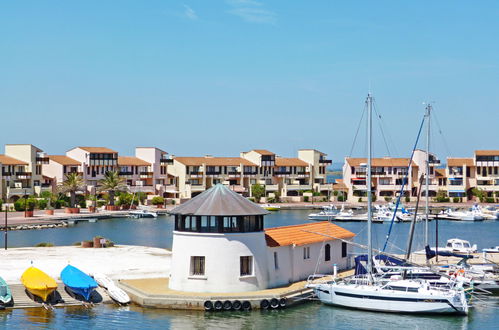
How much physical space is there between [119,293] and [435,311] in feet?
54.3

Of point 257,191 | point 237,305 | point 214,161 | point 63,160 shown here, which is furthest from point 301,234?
point 214,161

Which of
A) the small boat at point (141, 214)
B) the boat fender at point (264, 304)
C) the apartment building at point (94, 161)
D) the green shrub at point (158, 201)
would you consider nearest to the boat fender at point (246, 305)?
the boat fender at point (264, 304)

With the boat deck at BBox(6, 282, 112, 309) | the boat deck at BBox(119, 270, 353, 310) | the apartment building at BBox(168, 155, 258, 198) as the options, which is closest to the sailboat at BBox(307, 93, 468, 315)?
the boat deck at BBox(119, 270, 353, 310)

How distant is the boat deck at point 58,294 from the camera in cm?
4378

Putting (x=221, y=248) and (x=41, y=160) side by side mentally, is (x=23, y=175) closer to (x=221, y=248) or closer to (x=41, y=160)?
(x=41, y=160)

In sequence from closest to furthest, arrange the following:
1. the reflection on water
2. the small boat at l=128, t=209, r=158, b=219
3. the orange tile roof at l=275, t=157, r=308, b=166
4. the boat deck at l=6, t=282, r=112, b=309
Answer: the reflection on water
the boat deck at l=6, t=282, r=112, b=309
the small boat at l=128, t=209, r=158, b=219
the orange tile roof at l=275, t=157, r=308, b=166

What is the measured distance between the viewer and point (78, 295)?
45.0 meters

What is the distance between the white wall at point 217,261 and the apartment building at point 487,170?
116370 mm

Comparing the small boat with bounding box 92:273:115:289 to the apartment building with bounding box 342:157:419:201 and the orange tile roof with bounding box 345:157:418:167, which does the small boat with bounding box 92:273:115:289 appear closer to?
the apartment building with bounding box 342:157:419:201

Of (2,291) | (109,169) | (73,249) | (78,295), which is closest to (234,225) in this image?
(78,295)

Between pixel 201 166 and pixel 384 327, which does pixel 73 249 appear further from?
pixel 201 166

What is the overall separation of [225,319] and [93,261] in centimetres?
1711

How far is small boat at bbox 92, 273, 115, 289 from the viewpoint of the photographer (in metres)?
46.7

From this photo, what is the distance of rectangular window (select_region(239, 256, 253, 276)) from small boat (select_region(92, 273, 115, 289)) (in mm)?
7333
